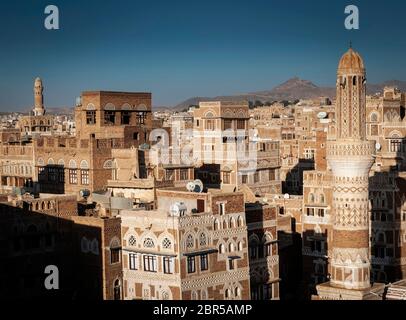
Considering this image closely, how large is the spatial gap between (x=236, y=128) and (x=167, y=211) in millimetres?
27887

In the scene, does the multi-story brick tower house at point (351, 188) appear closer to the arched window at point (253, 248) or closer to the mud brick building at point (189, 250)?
the arched window at point (253, 248)

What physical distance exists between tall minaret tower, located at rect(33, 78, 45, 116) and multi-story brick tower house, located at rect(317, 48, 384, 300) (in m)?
63.8

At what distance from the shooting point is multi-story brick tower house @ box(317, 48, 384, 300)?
148ft

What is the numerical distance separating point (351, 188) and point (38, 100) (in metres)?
67.8

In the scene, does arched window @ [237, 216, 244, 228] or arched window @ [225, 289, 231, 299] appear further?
arched window @ [237, 216, 244, 228]

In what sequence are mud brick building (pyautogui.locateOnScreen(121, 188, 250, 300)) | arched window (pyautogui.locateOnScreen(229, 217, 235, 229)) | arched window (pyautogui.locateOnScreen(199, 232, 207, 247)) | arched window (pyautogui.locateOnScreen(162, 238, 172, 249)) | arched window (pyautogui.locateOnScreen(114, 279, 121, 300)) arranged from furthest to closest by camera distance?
arched window (pyautogui.locateOnScreen(114, 279, 121, 300)) → arched window (pyautogui.locateOnScreen(229, 217, 235, 229)) → arched window (pyautogui.locateOnScreen(199, 232, 207, 247)) → arched window (pyautogui.locateOnScreen(162, 238, 172, 249)) → mud brick building (pyautogui.locateOnScreen(121, 188, 250, 300))

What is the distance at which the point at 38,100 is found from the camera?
10712cm

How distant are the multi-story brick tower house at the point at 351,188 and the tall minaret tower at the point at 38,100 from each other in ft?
209

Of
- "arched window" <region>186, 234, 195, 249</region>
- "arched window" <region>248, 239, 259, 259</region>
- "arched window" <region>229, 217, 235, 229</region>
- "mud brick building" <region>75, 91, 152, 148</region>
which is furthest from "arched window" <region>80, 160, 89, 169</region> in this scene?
"arched window" <region>186, 234, 195, 249</region>

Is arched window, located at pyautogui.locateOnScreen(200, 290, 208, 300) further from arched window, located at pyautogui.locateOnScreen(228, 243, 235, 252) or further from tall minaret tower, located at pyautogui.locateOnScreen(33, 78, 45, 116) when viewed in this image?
tall minaret tower, located at pyautogui.locateOnScreen(33, 78, 45, 116)

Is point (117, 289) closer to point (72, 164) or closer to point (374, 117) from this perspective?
point (72, 164)

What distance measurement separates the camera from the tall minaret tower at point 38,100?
105 m

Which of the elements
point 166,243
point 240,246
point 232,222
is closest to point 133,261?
point 166,243
